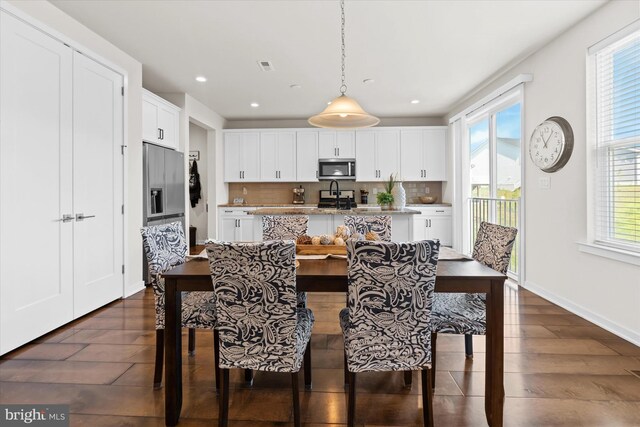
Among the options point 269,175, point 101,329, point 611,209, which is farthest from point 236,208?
point 611,209

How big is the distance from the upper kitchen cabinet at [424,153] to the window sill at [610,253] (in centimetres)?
370

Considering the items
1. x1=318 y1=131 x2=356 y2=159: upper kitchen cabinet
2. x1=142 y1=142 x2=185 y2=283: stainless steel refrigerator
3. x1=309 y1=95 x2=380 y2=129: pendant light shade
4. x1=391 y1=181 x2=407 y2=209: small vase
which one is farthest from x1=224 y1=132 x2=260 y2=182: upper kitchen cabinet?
x1=309 y1=95 x2=380 y2=129: pendant light shade

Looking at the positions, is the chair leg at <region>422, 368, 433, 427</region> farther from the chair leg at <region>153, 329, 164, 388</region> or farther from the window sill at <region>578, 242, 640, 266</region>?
the window sill at <region>578, 242, 640, 266</region>

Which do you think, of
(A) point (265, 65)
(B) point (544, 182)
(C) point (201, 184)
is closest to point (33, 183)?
(A) point (265, 65)

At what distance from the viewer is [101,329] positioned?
286 cm

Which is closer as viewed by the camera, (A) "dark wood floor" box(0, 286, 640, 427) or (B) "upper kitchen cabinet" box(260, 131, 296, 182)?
(A) "dark wood floor" box(0, 286, 640, 427)

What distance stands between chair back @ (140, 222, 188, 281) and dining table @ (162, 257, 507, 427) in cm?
40

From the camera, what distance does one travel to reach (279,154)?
678 cm

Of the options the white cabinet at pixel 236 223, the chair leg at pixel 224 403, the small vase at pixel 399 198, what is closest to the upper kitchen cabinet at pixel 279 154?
the white cabinet at pixel 236 223

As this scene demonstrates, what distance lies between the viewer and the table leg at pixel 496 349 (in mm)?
1590

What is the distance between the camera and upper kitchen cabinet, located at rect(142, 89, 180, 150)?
422cm

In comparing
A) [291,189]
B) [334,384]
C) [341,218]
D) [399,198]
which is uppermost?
[291,189]

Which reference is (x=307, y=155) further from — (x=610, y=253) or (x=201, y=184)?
(x=610, y=253)

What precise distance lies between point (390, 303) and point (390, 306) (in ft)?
0.05
